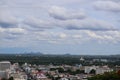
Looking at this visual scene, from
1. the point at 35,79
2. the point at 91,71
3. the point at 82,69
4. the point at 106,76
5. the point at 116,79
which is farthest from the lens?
the point at 82,69

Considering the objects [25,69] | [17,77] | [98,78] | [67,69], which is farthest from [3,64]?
[98,78]

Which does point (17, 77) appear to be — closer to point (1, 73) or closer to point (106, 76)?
point (1, 73)

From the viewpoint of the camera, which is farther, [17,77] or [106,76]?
[17,77]

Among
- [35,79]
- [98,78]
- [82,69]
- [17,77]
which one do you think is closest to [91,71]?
[82,69]

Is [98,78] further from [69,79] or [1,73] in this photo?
[1,73]

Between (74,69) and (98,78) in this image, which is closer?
(98,78)

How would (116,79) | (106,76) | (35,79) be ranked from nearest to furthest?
(116,79) → (106,76) → (35,79)

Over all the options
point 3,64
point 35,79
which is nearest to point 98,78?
point 35,79

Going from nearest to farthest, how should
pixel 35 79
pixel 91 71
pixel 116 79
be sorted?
pixel 116 79, pixel 35 79, pixel 91 71

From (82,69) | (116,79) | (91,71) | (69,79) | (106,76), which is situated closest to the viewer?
(116,79)
